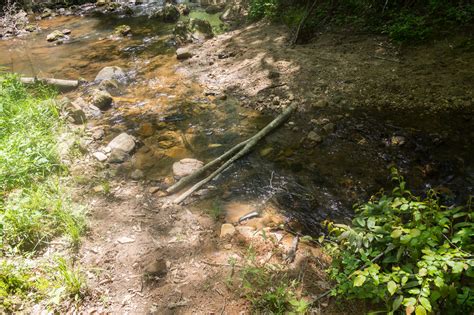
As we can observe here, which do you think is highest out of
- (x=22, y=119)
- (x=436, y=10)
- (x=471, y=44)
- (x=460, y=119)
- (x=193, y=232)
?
(x=436, y=10)

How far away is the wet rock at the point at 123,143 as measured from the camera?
547 cm

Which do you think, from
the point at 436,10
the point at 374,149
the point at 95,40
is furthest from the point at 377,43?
the point at 95,40

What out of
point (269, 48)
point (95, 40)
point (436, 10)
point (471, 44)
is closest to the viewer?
point (471, 44)

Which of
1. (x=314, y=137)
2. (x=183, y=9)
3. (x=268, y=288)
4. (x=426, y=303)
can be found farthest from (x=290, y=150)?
(x=183, y=9)

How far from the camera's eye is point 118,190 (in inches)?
181

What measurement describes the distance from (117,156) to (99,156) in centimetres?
30

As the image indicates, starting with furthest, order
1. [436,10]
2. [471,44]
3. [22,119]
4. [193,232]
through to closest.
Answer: [436,10] < [471,44] < [22,119] < [193,232]

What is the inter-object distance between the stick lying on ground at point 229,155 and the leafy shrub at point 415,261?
7.99 ft

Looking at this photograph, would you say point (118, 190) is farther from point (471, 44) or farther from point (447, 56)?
point (471, 44)

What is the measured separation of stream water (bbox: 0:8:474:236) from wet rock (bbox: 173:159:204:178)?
19cm

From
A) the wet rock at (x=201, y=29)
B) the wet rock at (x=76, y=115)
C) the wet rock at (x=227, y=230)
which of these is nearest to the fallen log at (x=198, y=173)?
the wet rock at (x=227, y=230)

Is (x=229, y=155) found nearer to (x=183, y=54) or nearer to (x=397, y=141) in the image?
(x=397, y=141)

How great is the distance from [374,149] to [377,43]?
374 centimetres

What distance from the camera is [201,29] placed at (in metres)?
11.1
